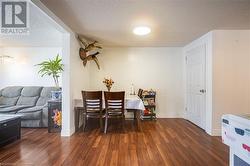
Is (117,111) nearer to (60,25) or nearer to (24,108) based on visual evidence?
(60,25)

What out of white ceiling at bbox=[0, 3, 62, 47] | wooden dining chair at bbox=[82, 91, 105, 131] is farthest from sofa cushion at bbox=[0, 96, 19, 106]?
wooden dining chair at bbox=[82, 91, 105, 131]

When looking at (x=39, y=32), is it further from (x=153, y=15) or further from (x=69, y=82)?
(x=153, y=15)

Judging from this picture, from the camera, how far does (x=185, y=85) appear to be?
20.3 ft

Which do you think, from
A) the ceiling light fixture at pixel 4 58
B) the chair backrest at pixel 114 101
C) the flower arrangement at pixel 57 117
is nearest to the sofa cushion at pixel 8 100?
the ceiling light fixture at pixel 4 58

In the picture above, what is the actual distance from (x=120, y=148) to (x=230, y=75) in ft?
9.35

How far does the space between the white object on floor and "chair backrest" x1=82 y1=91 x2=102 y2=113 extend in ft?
10.00

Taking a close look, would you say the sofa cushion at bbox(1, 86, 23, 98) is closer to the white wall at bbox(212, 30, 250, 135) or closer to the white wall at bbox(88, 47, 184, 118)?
the white wall at bbox(88, 47, 184, 118)

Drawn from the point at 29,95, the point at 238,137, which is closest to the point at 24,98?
the point at 29,95

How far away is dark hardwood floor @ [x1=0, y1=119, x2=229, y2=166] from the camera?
2863 mm

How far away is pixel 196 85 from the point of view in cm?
522

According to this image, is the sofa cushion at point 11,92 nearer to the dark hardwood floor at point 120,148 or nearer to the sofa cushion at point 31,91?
the sofa cushion at point 31,91

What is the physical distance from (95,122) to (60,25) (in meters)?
2.92

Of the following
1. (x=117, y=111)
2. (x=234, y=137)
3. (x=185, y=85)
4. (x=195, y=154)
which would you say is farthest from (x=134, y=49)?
(x=234, y=137)

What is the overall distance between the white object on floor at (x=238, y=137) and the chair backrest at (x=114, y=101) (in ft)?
9.20
